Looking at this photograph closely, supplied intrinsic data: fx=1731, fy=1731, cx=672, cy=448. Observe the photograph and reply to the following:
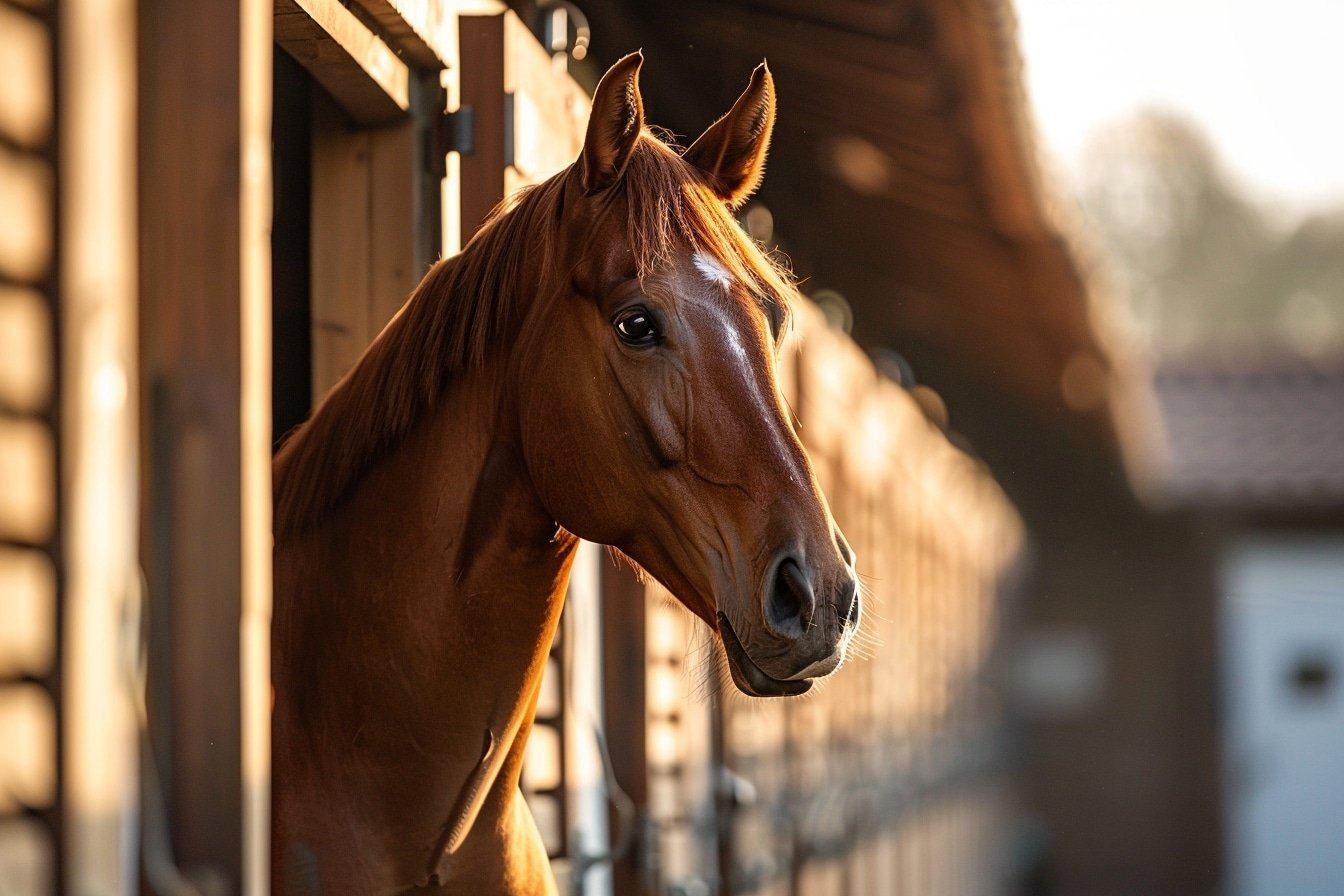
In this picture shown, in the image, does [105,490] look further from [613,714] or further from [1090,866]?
[1090,866]

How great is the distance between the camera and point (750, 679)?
212 cm

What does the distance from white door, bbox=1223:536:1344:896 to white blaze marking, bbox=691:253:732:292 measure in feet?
46.1

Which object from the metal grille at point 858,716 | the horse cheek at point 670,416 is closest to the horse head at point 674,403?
the horse cheek at point 670,416

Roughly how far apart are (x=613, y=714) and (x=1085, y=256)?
15.0ft

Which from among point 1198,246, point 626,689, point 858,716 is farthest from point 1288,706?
point 1198,246

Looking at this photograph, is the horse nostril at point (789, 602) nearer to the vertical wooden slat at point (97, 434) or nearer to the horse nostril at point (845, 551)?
the horse nostril at point (845, 551)

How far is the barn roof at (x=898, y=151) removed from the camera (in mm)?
4785

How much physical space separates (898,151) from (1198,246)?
128 ft

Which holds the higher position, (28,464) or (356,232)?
(356,232)

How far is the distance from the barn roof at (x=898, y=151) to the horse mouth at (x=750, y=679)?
8.58ft

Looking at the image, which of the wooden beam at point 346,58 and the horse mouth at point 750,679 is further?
the wooden beam at point 346,58

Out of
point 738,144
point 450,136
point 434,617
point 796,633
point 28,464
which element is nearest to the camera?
point 28,464

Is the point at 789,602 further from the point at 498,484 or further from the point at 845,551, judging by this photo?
the point at 498,484

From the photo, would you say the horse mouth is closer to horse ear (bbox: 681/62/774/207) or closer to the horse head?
the horse head
